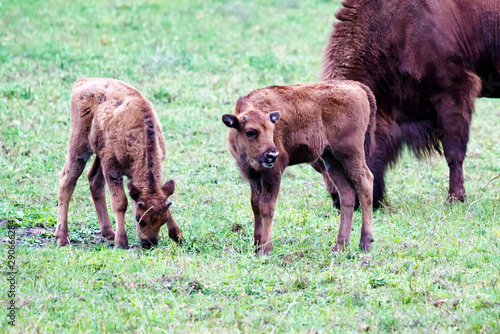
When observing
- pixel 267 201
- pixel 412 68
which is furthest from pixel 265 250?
pixel 412 68

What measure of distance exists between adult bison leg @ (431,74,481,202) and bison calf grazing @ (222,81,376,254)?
7.80 ft

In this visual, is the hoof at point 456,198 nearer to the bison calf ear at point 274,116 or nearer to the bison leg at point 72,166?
the bison calf ear at point 274,116

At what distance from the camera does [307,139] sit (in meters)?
6.94

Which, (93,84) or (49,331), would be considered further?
(93,84)

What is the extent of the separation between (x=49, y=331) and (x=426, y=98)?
6176 mm

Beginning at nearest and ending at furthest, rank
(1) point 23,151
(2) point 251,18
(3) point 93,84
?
(3) point 93,84, (1) point 23,151, (2) point 251,18

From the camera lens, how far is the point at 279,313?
539cm

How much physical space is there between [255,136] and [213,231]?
1522 millimetres

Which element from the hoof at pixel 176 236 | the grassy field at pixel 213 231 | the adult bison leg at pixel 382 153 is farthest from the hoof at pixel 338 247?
the adult bison leg at pixel 382 153

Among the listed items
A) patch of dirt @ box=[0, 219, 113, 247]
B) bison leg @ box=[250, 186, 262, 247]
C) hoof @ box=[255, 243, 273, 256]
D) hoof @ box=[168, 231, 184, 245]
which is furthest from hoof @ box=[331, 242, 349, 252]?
patch of dirt @ box=[0, 219, 113, 247]

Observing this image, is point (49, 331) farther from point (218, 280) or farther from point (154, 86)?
point (154, 86)

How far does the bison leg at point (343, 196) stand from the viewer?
712cm

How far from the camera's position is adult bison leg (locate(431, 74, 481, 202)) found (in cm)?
930

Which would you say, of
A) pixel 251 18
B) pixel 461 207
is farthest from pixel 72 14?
pixel 461 207
